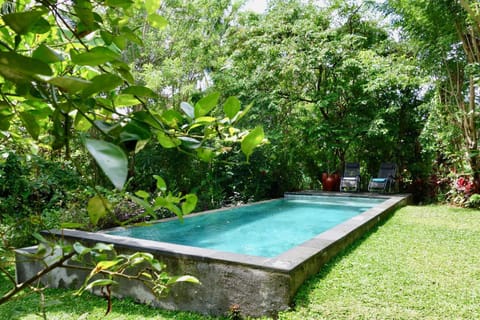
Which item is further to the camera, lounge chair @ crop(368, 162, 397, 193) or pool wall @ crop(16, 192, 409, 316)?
lounge chair @ crop(368, 162, 397, 193)

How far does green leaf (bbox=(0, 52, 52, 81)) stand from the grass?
2.18 meters

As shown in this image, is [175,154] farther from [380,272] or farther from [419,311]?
[419,311]

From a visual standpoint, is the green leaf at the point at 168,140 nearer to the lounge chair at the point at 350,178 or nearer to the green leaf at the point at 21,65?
the green leaf at the point at 21,65

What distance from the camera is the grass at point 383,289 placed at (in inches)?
116

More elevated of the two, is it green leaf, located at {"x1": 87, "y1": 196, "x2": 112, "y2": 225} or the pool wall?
green leaf, located at {"x1": 87, "y1": 196, "x2": 112, "y2": 225}

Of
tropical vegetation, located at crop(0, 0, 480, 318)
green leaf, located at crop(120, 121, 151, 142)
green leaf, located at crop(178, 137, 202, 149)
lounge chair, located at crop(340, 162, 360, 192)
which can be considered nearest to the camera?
green leaf, located at crop(120, 121, 151, 142)

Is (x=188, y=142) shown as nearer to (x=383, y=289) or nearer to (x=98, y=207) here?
(x=98, y=207)

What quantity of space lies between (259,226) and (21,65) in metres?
7.32

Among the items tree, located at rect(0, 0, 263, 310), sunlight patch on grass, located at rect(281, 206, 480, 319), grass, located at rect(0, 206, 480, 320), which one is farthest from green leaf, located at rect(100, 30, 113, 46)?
sunlight patch on grass, located at rect(281, 206, 480, 319)

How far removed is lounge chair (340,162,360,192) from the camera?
36.9 feet

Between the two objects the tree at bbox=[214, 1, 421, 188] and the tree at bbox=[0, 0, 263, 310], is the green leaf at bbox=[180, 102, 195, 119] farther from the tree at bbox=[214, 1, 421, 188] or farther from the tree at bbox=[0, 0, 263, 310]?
the tree at bbox=[214, 1, 421, 188]

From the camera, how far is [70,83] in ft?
1.23

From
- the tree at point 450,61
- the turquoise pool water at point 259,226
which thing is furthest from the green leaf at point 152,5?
the tree at point 450,61

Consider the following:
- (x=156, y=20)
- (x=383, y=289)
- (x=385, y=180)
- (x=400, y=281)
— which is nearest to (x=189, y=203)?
(x=156, y=20)
